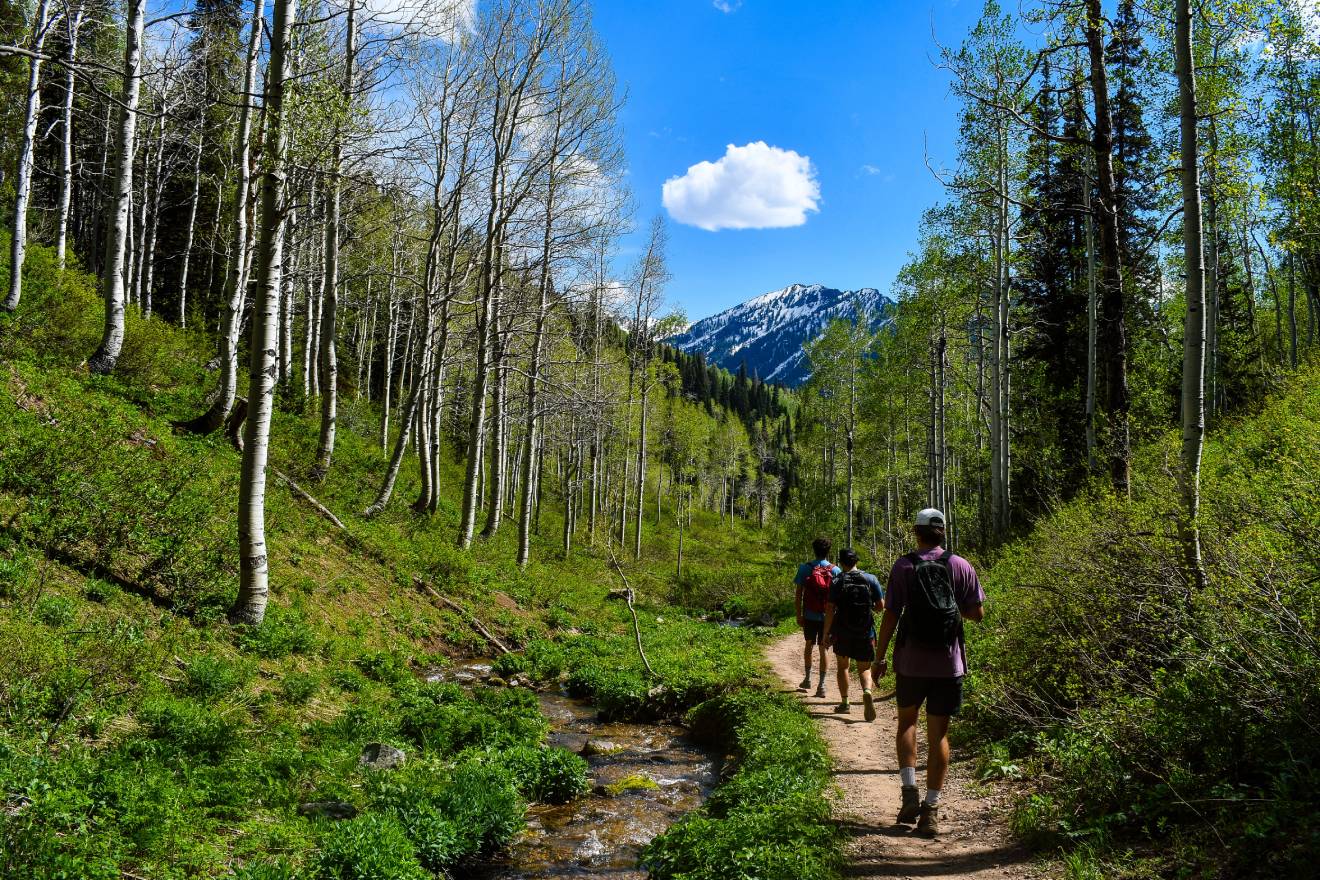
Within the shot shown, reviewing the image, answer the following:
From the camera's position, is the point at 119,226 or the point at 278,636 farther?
the point at 119,226

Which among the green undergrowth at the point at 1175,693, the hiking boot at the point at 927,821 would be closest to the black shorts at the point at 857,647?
the green undergrowth at the point at 1175,693

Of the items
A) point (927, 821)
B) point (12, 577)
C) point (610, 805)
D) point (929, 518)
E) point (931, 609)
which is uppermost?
point (929, 518)

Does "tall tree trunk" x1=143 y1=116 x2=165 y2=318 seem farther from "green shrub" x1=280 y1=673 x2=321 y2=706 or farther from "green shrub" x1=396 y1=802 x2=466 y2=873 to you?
"green shrub" x1=396 y1=802 x2=466 y2=873

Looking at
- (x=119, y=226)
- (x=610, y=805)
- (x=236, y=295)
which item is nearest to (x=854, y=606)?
(x=610, y=805)

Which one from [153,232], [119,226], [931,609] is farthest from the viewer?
[153,232]

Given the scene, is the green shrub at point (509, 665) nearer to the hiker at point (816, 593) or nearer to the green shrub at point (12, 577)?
the hiker at point (816, 593)

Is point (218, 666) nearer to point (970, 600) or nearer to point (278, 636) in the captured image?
point (278, 636)

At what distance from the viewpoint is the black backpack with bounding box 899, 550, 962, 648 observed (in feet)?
15.6

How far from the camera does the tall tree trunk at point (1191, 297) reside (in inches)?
234

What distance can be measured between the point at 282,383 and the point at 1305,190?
2426cm

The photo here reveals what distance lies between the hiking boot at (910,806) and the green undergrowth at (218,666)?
0.80m

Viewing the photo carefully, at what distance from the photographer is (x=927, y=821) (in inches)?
190

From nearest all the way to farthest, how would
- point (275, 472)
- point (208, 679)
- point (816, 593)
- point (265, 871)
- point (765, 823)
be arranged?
point (265, 871)
point (765, 823)
point (208, 679)
point (816, 593)
point (275, 472)

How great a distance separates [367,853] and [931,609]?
13.8 ft
